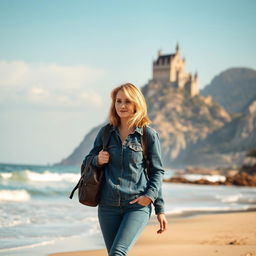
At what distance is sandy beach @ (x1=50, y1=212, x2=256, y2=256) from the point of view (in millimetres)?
5910

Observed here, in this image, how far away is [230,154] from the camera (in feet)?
401

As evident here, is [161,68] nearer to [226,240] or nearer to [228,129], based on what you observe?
[228,129]

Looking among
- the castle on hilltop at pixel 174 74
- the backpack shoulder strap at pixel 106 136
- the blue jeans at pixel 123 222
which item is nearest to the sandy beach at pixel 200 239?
the blue jeans at pixel 123 222

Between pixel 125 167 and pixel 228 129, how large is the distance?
136215 mm

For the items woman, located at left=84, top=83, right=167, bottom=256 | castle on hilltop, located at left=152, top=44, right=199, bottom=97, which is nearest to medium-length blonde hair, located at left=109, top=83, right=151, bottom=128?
woman, located at left=84, top=83, right=167, bottom=256

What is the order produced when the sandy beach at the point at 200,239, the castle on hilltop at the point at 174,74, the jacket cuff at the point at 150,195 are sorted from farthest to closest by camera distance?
1. the castle on hilltop at the point at 174,74
2. the sandy beach at the point at 200,239
3. the jacket cuff at the point at 150,195

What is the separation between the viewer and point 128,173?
310cm

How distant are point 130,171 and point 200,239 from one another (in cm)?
443

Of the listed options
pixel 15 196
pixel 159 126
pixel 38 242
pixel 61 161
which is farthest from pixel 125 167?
pixel 61 161

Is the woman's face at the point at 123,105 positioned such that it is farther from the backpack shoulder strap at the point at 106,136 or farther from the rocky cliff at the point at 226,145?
the rocky cliff at the point at 226,145

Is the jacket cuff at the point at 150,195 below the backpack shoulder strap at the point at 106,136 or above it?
below

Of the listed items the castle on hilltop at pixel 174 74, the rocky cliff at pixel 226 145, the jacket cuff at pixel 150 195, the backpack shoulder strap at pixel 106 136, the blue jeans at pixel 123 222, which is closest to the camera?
the blue jeans at pixel 123 222

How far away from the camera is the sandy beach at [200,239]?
5.91m

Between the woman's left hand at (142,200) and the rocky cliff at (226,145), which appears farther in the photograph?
the rocky cliff at (226,145)
